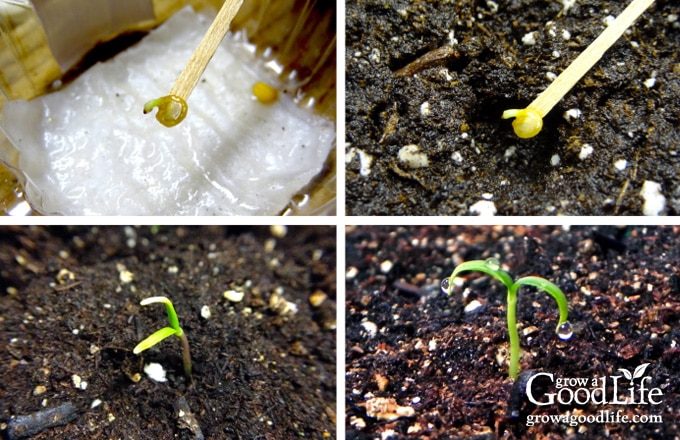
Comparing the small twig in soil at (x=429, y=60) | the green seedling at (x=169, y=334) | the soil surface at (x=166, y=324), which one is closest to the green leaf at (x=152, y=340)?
the green seedling at (x=169, y=334)

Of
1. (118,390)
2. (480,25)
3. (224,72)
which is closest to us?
(118,390)

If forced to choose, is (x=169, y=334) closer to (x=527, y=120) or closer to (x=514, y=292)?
(x=514, y=292)

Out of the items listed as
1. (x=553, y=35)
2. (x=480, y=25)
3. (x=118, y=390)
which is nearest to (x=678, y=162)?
(x=553, y=35)

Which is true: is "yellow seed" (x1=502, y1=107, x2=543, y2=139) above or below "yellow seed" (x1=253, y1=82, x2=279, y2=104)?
above

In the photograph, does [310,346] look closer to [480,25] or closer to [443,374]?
[443,374]

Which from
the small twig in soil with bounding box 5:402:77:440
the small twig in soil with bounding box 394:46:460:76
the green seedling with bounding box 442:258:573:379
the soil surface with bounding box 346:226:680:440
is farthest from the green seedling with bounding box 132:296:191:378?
the small twig in soil with bounding box 394:46:460:76

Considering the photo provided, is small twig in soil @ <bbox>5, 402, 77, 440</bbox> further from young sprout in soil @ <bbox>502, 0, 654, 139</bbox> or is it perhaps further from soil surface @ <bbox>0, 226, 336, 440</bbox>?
young sprout in soil @ <bbox>502, 0, 654, 139</bbox>

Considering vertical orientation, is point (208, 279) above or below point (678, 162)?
below

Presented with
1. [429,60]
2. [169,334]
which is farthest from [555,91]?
[169,334]
